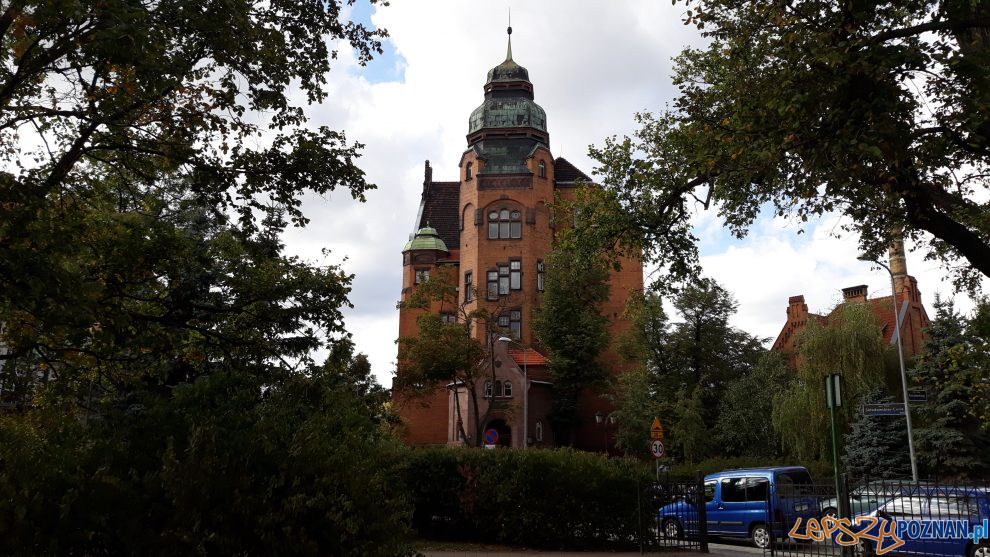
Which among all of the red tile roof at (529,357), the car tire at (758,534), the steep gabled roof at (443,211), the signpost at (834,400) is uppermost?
the steep gabled roof at (443,211)

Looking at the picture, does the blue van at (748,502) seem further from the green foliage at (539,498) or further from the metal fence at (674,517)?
the green foliage at (539,498)

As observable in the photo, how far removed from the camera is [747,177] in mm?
11023

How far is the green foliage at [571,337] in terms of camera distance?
4781cm

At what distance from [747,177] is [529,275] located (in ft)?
138

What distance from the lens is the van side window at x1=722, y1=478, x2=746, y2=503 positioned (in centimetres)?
1983

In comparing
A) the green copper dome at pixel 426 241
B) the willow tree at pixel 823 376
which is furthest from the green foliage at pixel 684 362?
the green copper dome at pixel 426 241

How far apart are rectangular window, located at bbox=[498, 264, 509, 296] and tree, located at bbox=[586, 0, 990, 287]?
38930mm

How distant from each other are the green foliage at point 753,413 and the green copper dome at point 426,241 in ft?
82.6

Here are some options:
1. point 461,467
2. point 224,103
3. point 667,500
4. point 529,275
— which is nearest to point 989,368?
point 667,500

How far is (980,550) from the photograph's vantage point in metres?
14.1

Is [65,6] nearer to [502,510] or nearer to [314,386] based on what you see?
[314,386]

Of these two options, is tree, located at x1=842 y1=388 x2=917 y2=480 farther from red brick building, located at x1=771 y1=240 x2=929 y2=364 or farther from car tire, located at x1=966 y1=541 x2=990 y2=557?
car tire, located at x1=966 y1=541 x2=990 y2=557

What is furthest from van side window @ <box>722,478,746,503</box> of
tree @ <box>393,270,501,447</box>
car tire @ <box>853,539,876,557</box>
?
tree @ <box>393,270,501,447</box>

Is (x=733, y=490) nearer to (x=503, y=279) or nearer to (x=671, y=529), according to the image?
(x=671, y=529)
